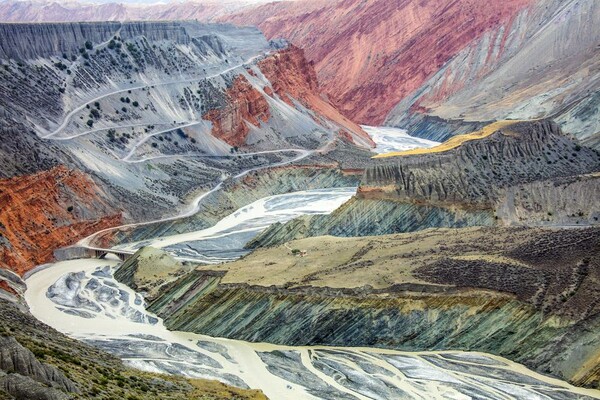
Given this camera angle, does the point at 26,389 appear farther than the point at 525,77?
No

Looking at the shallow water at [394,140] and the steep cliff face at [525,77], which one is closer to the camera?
the steep cliff face at [525,77]

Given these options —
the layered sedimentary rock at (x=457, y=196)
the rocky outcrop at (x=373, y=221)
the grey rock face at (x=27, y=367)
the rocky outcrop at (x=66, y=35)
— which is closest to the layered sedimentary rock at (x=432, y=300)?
the rocky outcrop at (x=373, y=221)

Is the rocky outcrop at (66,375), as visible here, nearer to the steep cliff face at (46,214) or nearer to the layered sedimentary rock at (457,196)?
the steep cliff face at (46,214)

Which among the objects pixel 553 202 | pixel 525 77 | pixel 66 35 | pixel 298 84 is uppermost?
pixel 525 77

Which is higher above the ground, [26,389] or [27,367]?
[27,367]

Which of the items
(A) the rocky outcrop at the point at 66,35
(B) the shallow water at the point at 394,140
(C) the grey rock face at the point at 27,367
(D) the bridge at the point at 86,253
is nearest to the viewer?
(C) the grey rock face at the point at 27,367

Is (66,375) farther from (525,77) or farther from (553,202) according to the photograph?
(525,77)

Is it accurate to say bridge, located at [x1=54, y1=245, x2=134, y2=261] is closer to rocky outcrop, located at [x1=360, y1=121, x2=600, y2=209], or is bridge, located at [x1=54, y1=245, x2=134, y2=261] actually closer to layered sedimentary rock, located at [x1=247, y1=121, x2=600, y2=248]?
layered sedimentary rock, located at [x1=247, y1=121, x2=600, y2=248]

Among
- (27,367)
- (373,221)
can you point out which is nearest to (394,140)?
(373,221)
